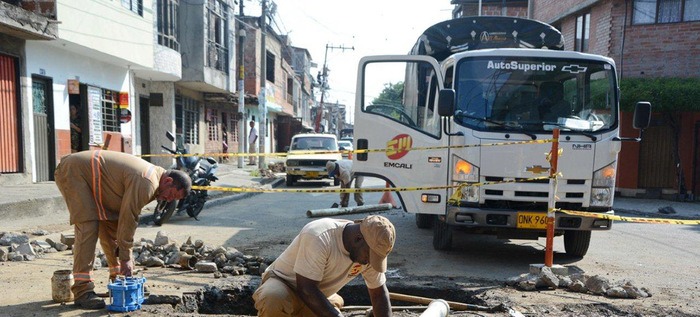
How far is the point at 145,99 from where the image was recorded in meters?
17.0

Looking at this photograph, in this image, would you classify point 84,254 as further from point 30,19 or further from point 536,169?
point 30,19

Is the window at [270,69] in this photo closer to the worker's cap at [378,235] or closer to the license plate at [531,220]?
the license plate at [531,220]

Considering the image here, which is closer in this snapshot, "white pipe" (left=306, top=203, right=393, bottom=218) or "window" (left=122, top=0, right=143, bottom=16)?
"white pipe" (left=306, top=203, right=393, bottom=218)

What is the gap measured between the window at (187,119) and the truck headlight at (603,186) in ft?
51.1

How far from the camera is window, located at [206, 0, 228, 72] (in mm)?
18891

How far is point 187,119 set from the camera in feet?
66.1

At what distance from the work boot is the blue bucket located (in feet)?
0.40

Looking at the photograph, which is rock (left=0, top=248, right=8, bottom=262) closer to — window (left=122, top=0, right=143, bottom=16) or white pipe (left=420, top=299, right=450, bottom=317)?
white pipe (left=420, top=299, right=450, bottom=317)

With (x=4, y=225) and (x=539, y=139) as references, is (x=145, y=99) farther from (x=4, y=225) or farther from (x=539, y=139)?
(x=539, y=139)

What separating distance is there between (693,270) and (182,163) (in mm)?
7727

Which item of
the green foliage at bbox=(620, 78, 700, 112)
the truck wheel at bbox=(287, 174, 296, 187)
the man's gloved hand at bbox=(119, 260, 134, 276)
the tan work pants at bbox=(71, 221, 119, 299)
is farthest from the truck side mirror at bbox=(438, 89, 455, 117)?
the truck wheel at bbox=(287, 174, 296, 187)

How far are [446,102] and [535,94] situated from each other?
1.25m

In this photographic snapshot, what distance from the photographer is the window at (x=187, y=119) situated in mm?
18969

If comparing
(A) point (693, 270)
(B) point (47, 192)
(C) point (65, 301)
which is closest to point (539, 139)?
(A) point (693, 270)
